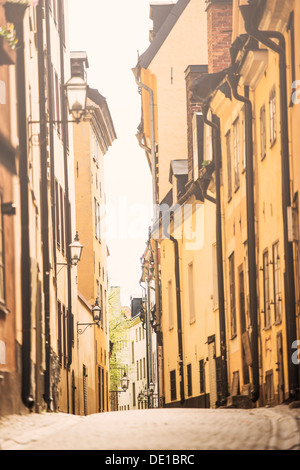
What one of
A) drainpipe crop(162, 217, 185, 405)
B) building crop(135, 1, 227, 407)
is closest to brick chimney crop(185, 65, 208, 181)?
building crop(135, 1, 227, 407)

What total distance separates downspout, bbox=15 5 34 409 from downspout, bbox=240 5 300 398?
9.84ft

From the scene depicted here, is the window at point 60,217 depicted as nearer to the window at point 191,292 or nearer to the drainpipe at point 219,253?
the drainpipe at point 219,253

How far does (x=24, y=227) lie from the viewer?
43.0ft

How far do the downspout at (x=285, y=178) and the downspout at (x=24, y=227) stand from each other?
9.84 feet

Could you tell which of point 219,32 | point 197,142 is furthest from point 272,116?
point 197,142

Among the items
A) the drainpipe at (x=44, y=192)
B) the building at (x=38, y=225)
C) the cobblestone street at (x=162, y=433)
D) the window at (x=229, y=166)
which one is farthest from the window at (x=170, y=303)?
the cobblestone street at (x=162, y=433)

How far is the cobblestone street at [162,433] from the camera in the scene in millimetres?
8016

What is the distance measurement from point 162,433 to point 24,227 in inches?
182

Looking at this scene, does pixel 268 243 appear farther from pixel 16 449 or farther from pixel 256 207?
pixel 16 449

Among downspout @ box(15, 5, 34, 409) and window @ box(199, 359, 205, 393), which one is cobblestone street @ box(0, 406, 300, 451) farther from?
window @ box(199, 359, 205, 393)

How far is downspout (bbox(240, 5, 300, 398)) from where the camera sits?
1236 cm

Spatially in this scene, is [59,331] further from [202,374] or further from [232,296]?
[202,374]
